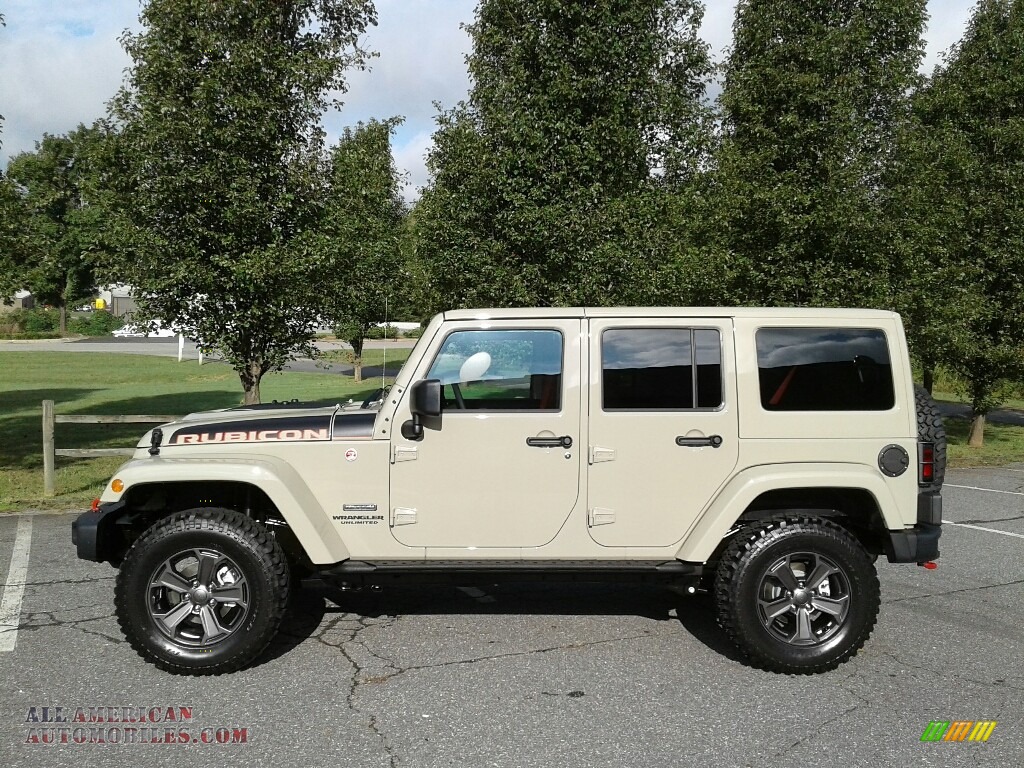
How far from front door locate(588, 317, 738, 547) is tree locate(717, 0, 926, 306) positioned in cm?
820

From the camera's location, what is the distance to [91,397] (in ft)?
69.2

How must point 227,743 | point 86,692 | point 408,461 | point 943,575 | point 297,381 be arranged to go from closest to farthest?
point 227,743
point 86,692
point 408,461
point 943,575
point 297,381

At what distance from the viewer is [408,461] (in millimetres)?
4652

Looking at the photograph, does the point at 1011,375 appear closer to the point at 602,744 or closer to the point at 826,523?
the point at 826,523

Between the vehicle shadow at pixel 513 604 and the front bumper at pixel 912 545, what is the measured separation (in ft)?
3.75

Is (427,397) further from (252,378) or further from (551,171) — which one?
(551,171)

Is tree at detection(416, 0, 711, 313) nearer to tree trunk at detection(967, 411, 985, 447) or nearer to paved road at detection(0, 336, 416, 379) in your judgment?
tree trunk at detection(967, 411, 985, 447)

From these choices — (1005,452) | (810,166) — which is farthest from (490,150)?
(1005,452)

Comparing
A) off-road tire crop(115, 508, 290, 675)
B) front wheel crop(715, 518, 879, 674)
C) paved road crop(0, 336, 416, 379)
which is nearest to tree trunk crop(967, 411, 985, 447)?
front wheel crop(715, 518, 879, 674)

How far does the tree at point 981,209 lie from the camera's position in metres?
14.1

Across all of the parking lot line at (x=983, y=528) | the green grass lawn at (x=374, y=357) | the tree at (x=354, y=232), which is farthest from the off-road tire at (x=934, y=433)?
the green grass lawn at (x=374, y=357)

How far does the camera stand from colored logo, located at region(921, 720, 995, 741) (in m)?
3.89

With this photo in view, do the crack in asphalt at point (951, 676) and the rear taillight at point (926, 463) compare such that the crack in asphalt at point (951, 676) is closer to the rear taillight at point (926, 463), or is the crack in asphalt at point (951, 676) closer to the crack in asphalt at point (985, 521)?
the rear taillight at point (926, 463)

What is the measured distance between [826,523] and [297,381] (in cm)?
2411
